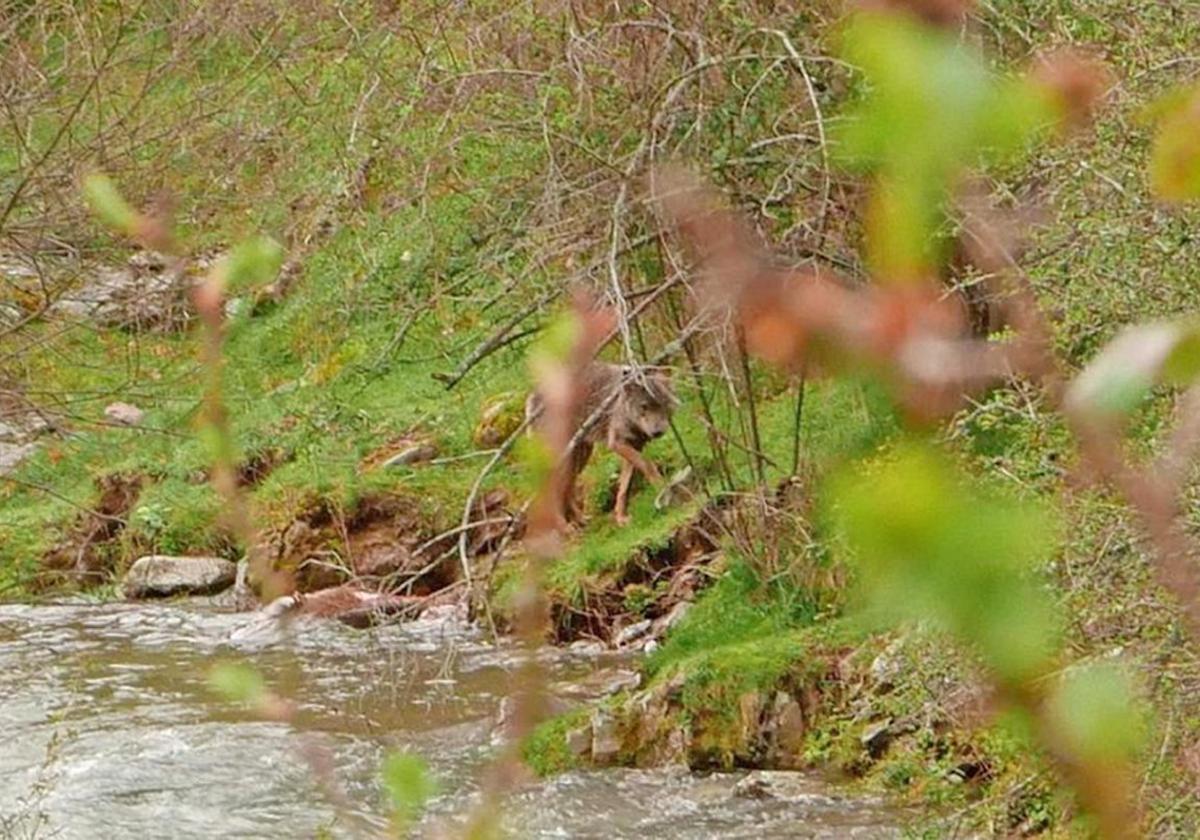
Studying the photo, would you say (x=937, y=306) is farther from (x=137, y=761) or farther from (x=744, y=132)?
(x=137, y=761)

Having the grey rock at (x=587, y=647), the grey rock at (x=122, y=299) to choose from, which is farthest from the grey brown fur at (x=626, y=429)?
the grey rock at (x=122, y=299)

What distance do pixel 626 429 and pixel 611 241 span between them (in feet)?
12.8

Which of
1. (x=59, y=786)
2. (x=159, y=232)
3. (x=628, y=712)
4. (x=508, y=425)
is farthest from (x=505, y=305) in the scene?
(x=159, y=232)

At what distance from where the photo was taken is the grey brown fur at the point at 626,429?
9414 millimetres

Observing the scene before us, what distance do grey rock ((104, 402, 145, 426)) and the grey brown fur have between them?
1783 millimetres

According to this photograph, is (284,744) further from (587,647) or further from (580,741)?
(587,647)

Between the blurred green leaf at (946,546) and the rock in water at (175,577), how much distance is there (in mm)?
13857

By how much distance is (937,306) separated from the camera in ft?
1.59

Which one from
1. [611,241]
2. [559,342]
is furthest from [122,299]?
[559,342]

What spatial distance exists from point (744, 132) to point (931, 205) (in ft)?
26.0

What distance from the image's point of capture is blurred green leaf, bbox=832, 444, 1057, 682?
46 cm

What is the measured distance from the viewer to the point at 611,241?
760 cm

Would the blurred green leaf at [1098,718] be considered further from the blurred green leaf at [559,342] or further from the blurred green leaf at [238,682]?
the blurred green leaf at [238,682]

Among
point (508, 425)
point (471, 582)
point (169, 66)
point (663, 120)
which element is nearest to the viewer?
point (169, 66)
